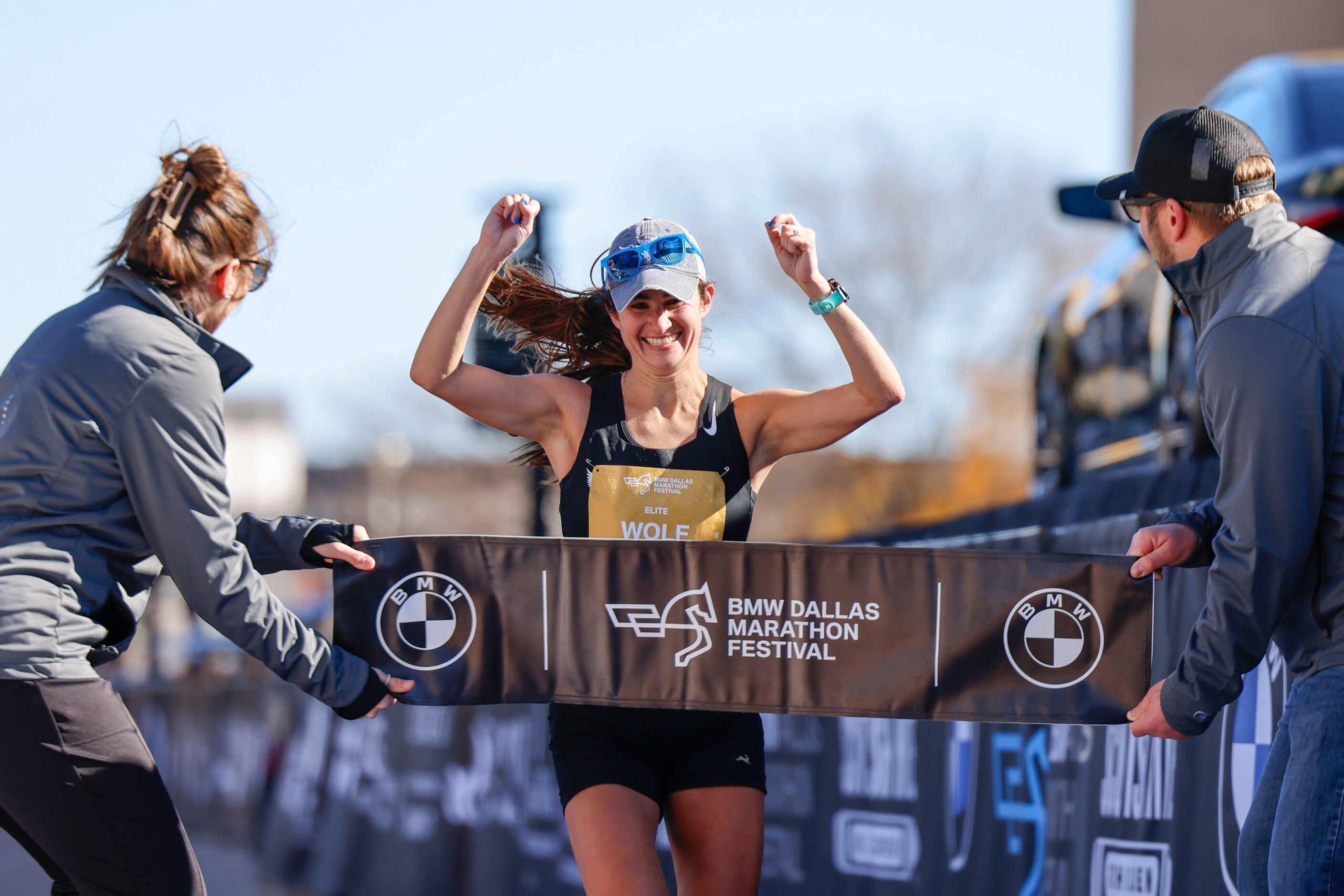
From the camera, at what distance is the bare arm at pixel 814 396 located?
382 centimetres

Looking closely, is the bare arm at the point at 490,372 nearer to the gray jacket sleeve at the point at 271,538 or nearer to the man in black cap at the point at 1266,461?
the gray jacket sleeve at the point at 271,538

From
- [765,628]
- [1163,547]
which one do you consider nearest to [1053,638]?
[1163,547]

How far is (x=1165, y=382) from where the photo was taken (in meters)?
6.46

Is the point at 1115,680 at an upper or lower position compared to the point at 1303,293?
lower

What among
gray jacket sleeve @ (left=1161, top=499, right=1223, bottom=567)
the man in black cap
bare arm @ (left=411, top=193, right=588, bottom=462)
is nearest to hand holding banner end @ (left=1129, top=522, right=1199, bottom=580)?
gray jacket sleeve @ (left=1161, top=499, right=1223, bottom=567)

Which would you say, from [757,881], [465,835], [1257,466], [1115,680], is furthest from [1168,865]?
[465,835]

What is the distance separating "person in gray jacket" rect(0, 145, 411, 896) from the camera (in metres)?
3.06

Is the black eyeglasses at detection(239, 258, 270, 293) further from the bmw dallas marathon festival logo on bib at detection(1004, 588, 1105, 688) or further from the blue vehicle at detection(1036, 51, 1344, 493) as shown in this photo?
the blue vehicle at detection(1036, 51, 1344, 493)

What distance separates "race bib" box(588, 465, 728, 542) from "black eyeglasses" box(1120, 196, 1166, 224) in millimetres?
1317

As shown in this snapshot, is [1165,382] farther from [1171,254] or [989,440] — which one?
[989,440]

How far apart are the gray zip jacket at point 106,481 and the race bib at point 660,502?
1076 millimetres

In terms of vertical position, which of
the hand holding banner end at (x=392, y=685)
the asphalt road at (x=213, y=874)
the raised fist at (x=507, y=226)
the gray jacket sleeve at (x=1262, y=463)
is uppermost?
the raised fist at (x=507, y=226)

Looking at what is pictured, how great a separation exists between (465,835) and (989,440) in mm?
33536

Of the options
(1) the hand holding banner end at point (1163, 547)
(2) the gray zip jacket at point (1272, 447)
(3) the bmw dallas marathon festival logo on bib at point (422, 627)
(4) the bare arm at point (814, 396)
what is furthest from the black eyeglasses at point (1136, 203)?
(3) the bmw dallas marathon festival logo on bib at point (422, 627)
